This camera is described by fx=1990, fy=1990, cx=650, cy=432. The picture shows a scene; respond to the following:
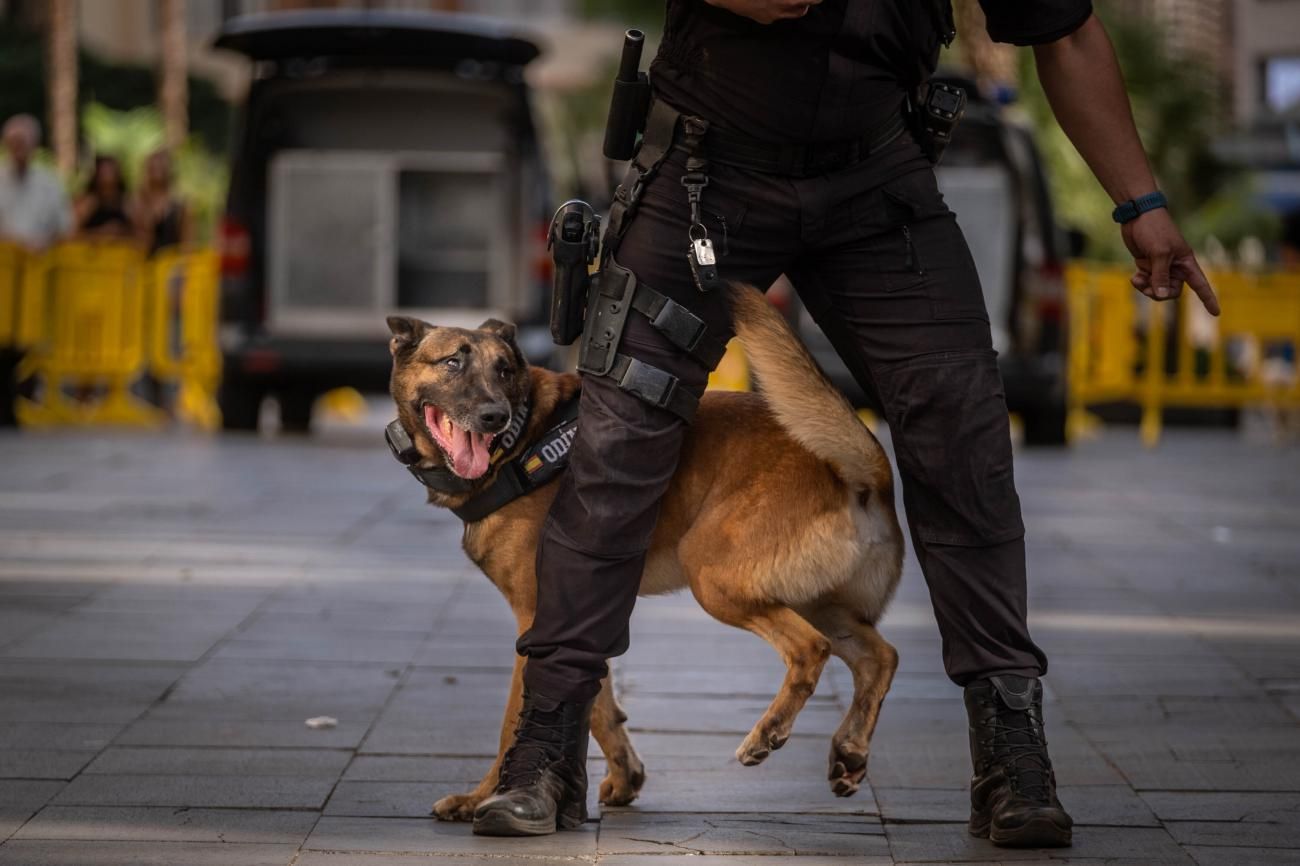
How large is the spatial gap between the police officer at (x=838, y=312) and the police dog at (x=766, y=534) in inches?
4.9

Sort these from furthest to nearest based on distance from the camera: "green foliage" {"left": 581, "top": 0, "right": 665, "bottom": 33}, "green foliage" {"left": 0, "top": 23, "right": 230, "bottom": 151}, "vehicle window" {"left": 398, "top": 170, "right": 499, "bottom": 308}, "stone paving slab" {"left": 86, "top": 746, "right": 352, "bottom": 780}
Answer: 1. "green foliage" {"left": 0, "top": 23, "right": 230, "bottom": 151}
2. "green foliage" {"left": 581, "top": 0, "right": 665, "bottom": 33}
3. "vehicle window" {"left": 398, "top": 170, "right": 499, "bottom": 308}
4. "stone paving slab" {"left": 86, "top": 746, "right": 352, "bottom": 780}

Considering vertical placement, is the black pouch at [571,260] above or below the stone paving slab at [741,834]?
above

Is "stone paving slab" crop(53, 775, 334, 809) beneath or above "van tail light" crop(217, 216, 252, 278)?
beneath

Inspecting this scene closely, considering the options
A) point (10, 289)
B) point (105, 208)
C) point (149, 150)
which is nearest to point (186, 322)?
point (105, 208)

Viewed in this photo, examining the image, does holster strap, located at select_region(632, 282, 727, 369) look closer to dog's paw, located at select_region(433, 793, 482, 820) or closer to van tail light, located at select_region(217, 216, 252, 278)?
dog's paw, located at select_region(433, 793, 482, 820)

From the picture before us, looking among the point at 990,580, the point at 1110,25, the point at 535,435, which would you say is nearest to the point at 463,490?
the point at 535,435

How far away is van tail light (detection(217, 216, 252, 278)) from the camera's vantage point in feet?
44.4

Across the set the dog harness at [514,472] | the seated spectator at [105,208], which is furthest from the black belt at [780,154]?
the seated spectator at [105,208]

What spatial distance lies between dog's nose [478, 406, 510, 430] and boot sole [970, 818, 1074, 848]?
4.12ft

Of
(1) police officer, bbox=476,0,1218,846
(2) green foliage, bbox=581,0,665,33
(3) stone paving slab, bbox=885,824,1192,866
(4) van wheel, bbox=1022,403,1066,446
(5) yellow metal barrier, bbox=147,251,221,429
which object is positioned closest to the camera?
(3) stone paving slab, bbox=885,824,1192,866

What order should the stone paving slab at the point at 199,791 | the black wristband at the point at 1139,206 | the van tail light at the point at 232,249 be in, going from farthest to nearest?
1. the van tail light at the point at 232,249
2. the stone paving slab at the point at 199,791
3. the black wristband at the point at 1139,206

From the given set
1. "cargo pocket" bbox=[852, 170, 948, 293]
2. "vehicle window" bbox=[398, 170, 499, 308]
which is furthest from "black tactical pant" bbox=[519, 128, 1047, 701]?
"vehicle window" bbox=[398, 170, 499, 308]

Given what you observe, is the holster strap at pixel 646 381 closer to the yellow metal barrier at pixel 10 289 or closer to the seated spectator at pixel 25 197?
the yellow metal barrier at pixel 10 289

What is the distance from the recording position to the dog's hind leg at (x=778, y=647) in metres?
3.81
